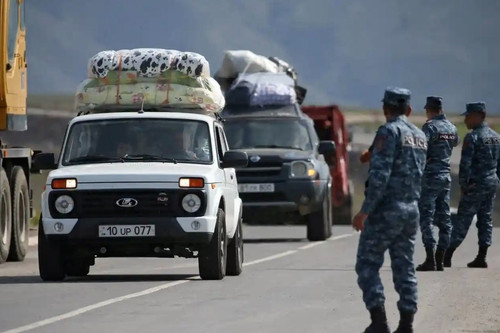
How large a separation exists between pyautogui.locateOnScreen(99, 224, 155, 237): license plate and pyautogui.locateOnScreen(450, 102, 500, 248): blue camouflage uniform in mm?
4937

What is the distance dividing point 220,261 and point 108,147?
1.70 meters

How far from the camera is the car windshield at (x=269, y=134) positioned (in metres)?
31.9

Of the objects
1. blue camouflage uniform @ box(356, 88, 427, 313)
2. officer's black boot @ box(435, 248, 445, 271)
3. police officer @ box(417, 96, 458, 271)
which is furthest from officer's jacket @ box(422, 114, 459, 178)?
blue camouflage uniform @ box(356, 88, 427, 313)

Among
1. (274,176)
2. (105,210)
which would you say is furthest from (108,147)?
(274,176)

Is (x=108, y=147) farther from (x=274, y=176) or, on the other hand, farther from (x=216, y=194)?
(x=274, y=176)

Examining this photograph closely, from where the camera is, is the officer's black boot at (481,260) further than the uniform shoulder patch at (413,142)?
Yes

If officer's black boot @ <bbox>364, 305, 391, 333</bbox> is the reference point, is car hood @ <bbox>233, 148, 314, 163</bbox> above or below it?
below

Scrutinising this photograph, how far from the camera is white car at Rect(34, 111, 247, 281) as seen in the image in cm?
2022

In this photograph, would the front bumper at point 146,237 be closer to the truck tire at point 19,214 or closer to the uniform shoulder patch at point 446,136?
the uniform shoulder patch at point 446,136

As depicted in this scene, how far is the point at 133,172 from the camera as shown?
2031 cm

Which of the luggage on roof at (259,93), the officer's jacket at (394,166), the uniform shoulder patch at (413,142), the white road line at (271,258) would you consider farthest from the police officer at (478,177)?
the luggage on roof at (259,93)

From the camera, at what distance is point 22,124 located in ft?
88.4

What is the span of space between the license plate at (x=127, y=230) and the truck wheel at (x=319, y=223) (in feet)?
37.1

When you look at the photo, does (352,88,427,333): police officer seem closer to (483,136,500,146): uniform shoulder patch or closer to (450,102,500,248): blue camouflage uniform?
(450,102,500,248): blue camouflage uniform
